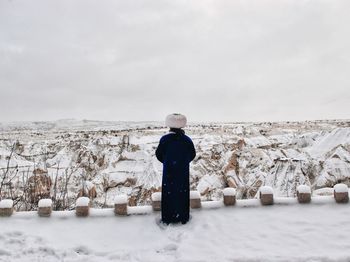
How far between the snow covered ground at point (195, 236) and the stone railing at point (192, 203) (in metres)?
0.05

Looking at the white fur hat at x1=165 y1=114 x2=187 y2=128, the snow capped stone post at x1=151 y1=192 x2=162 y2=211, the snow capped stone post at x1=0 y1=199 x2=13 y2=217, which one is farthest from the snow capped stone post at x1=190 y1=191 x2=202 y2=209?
the snow capped stone post at x1=0 y1=199 x2=13 y2=217

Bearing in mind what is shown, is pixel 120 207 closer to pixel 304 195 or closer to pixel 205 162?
pixel 304 195

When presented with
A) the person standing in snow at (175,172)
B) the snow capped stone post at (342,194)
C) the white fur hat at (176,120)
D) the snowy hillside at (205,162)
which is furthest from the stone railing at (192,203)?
the snowy hillside at (205,162)

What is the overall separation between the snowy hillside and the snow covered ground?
256 inches

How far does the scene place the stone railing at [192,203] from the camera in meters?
4.83

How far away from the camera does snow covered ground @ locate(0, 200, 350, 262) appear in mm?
3934

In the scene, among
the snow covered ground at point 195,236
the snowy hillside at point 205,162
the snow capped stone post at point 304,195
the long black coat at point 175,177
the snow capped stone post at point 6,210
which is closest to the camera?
the snow covered ground at point 195,236

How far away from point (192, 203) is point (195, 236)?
712 mm

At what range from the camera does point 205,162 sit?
54.2 ft

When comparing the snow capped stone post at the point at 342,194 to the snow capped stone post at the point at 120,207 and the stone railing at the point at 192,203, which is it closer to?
the stone railing at the point at 192,203

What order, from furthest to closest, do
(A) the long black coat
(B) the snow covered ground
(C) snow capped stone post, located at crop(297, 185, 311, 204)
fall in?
(C) snow capped stone post, located at crop(297, 185, 311, 204) < (A) the long black coat < (B) the snow covered ground

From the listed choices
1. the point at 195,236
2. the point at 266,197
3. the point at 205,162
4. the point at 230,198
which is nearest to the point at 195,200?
the point at 230,198

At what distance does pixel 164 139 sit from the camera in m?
4.71

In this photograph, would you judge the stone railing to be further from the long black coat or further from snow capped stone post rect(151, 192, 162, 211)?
the long black coat
